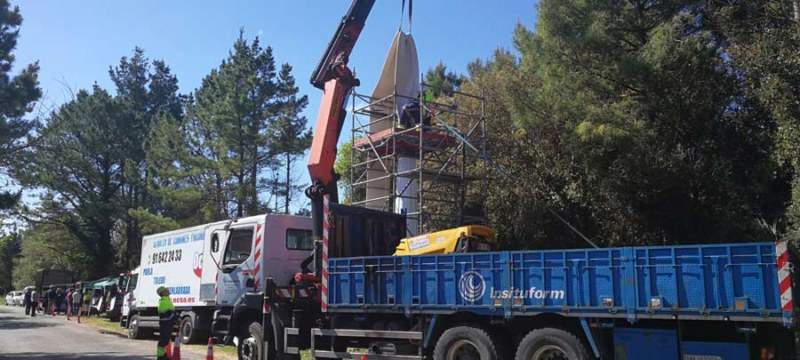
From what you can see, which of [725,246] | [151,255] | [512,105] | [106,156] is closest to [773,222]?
[512,105]

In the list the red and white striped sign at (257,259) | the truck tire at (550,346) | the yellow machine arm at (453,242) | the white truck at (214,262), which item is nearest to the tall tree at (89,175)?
the white truck at (214,262)

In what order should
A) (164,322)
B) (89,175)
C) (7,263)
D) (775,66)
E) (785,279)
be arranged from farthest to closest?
1. (7,263)
2. (89,175)
3. (775,66)
4. (164,322)
5. (785,279)

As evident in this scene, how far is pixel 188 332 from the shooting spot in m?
16.3

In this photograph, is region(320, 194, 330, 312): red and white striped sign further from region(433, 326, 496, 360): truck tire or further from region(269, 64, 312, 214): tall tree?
region(269, 64, 312, 214): tall tree

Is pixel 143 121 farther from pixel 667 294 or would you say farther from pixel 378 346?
pixel 667 294

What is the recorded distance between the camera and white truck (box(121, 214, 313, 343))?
13.3 meters

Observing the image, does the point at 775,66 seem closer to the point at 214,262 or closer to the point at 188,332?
the point at 214,262

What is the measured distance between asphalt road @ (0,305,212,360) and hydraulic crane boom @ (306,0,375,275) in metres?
4.67

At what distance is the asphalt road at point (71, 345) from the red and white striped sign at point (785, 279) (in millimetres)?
11495

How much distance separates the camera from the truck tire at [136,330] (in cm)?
1975

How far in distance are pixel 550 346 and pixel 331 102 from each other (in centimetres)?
798

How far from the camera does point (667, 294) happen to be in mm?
8062

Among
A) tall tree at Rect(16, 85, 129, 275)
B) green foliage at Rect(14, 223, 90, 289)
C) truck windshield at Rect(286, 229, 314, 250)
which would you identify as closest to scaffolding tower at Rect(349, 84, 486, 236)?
truck windshield at Rect(286, 229, 314, 250)

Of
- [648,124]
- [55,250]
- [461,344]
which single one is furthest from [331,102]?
[55,250]
